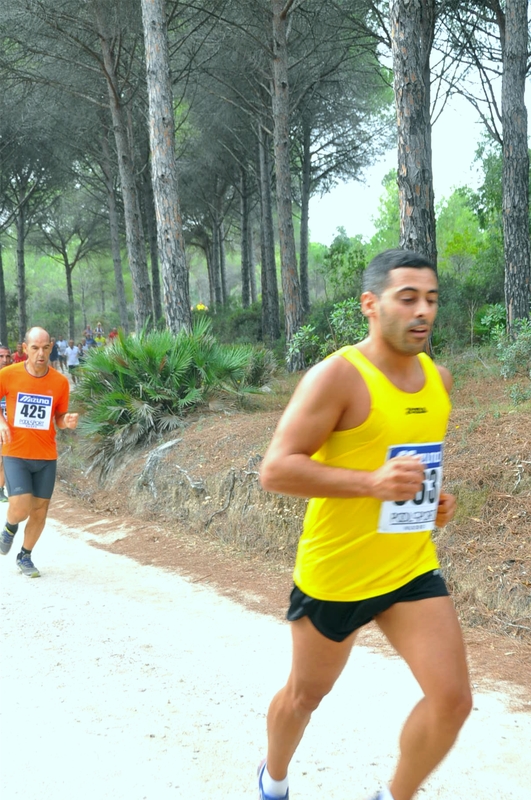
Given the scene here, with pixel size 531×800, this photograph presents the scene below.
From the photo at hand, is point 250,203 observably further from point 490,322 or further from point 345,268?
point 490,322

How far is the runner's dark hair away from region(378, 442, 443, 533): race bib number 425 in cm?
54

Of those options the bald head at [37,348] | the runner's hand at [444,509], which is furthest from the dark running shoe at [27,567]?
the runner's hand at [444,509]

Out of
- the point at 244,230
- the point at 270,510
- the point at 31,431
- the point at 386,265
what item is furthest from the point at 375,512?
the point at 244,230

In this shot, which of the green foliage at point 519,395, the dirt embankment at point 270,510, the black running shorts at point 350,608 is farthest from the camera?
the green foliage at point 519,395

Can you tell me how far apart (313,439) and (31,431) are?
17.5 feet

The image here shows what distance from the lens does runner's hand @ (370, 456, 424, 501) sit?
8.13ft

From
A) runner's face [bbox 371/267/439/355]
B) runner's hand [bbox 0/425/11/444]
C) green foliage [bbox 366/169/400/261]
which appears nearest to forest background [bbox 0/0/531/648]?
runner's hand [bbox 0/425/11/444]

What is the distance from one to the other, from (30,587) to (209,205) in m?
31.3

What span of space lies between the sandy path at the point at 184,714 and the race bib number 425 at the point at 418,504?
136 centimetres

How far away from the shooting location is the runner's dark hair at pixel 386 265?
2840mm

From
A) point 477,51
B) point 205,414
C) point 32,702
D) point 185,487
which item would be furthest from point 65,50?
point 32,702

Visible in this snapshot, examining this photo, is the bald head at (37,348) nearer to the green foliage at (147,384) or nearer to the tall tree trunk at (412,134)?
the green foliage at (147,384)

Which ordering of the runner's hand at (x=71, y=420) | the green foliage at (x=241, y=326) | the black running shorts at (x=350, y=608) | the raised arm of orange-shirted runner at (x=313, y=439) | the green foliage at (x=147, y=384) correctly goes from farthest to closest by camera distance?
the green foliage at (x=241, y=326)
the green foliage at (x=147, y=384)
the runner's hand at (x=71, y=420)
the black running shorts at (x=350, y=608)
the raised arm of orange-shirted runner at (x=313, y=439)

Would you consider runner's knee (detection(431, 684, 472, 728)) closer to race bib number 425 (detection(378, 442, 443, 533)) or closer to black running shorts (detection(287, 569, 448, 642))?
black running shorts (detection(287, 569, 448, 642))
